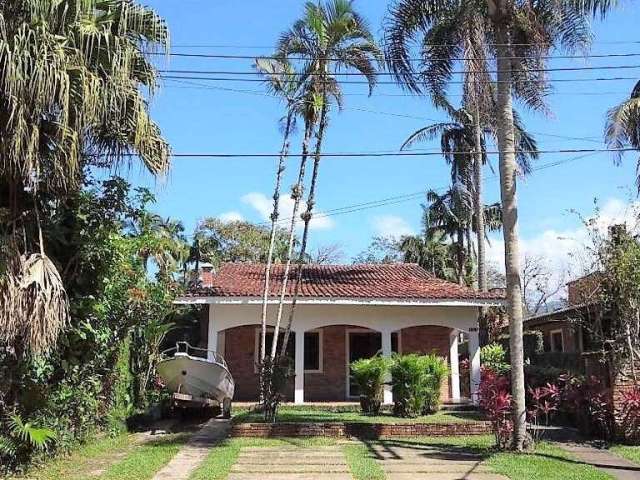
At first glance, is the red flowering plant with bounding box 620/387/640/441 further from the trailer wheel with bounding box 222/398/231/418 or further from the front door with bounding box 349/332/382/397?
the front door with bounding box 349/332/382/397

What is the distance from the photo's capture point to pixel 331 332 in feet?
72.6

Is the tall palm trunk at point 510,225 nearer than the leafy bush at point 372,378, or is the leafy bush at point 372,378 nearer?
the tall palm trunk at point 510,225

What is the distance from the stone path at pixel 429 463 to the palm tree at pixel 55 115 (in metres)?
5.40

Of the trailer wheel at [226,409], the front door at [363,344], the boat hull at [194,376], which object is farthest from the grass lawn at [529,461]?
the front door at [363,344]

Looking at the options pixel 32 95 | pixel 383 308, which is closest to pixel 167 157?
pixel 32 95

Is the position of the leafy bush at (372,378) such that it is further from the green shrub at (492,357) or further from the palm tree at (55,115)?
the palm tree at (55,115)

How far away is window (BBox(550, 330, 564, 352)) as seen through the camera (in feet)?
80.3

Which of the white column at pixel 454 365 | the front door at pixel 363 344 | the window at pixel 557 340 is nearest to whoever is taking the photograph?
the white column at pixel 454 365

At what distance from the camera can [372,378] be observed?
16609mm

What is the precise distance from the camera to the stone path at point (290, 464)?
9.28 metres

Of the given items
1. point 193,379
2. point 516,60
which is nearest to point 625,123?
point 516,60

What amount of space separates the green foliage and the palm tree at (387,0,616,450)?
4396 mm

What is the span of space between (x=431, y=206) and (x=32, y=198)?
95.8ft

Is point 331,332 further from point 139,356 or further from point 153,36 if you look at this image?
point 153,36
